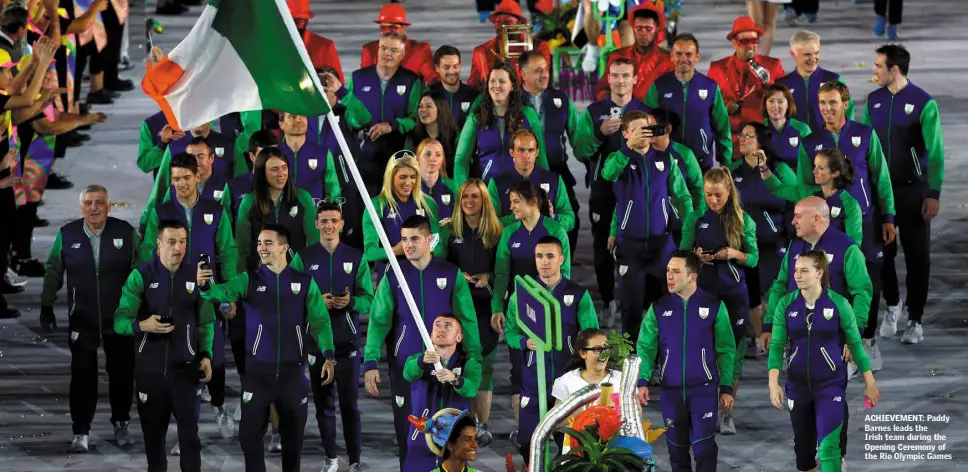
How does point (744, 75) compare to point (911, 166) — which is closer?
point (911, 166)

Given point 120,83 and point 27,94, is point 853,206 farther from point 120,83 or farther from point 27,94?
point 120,83

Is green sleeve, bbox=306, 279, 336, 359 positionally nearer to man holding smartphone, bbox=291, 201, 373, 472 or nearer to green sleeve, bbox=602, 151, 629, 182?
man holding smartphone, bbox=291, 201, 373, 472

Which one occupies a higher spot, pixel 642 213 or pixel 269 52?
pixel 269 52

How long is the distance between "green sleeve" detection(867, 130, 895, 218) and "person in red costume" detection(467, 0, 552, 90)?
2582 millimetres

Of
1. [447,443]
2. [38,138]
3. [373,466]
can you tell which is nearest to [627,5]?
[38,138]

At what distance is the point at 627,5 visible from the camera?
17.3 m

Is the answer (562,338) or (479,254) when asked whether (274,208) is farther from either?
(562,338)

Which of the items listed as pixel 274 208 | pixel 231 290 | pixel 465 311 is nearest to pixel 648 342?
pixel 465 311

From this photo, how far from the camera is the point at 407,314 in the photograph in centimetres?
1154

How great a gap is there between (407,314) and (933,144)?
413cm

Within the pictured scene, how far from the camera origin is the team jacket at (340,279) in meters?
11.9

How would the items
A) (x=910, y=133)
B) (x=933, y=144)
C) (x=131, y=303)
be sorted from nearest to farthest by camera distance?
(x=131, y=303)
(x=933, y=144)
(x=910, y=133)

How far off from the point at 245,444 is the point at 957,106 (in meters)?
9.41

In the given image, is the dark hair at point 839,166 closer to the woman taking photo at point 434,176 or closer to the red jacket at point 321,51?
the woman taking photo at point 434,176
